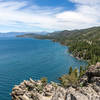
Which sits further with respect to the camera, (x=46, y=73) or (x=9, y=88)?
(x=46, y=73)

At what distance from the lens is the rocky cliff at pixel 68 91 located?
35.0 meters

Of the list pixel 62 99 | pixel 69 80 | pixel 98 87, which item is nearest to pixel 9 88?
pixel 69 80

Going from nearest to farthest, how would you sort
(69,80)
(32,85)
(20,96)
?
(20,96), (32,85), (69,80)

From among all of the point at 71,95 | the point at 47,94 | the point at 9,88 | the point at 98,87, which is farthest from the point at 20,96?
the point at 98,87

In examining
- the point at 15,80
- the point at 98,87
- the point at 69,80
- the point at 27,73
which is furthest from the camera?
the point at 27,73

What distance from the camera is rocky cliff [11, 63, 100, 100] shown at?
115 ft

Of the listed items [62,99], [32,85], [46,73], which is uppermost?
[62,99]

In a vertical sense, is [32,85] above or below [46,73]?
above

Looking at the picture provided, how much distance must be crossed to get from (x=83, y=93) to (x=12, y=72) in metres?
83.3

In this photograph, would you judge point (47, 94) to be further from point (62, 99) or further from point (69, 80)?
point (69, 80)

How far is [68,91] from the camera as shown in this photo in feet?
130

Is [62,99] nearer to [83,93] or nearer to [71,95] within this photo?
[71,95]

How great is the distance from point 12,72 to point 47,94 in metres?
68.7

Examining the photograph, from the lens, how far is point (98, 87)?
39562 mm
